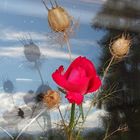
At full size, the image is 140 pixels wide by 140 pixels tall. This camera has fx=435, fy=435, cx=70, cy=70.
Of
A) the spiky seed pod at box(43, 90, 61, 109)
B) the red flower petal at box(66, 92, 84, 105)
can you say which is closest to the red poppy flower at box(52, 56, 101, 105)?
the red flower petal at box(66, 92, 84, 105)

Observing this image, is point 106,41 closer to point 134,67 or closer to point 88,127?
point 134,67

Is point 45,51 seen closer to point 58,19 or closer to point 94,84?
point 58,19

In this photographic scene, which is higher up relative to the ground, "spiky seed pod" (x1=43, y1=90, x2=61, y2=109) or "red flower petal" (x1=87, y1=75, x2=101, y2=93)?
"spiky seed pod" (x1=43, y1=90, x2=61, y2=109)

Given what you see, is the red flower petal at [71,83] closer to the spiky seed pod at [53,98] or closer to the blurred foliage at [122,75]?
the spiky seed pod at [53,98]

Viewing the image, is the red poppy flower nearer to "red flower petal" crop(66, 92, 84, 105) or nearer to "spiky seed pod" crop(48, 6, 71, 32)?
"red flower petal" crop(66, 92, 84, 105)

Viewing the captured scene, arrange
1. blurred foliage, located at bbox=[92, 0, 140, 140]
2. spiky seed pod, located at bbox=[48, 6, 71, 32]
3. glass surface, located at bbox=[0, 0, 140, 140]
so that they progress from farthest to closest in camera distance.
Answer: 1. blurred foliage, located at bbox=[92, 0, 140, 140]
2. glass surface, located at bbox=[0, 0, 140, 140]
3. spiky seed pod, located at bbox=[48, 6, 71, 32]

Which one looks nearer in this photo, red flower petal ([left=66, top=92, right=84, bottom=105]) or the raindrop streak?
red flower petal ([left=66, top=92, right=84, bottom=105])

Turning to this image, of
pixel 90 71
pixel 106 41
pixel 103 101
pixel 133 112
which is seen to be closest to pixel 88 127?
pixel 103 101
